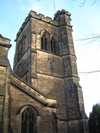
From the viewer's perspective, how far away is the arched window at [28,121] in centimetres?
1420

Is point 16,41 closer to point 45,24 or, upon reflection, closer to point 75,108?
point 45,24

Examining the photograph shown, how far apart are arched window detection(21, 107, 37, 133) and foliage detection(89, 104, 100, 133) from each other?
8.46m

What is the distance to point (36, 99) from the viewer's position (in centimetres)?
1521

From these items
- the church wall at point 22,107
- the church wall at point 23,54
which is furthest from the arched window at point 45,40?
the church wall at point 22,107

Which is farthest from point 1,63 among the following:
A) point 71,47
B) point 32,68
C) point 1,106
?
point 71,47

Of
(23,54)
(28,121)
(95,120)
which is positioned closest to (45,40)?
(23,54)

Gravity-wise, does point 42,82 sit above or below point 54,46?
below

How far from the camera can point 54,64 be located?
24328 millimetres

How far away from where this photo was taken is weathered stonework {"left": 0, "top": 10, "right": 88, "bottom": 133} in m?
14.3

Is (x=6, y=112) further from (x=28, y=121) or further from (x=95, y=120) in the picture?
(x=95, y=120)

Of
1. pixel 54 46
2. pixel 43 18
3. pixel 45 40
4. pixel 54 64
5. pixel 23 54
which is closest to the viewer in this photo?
pixel 54 64

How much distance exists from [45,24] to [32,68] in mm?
7651

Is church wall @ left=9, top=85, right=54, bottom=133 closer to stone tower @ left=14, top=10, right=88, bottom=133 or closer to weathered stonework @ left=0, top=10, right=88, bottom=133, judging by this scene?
weathered stonework @ left=0, top=10, right=88, bottom=133

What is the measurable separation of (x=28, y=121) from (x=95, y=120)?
953 cm
